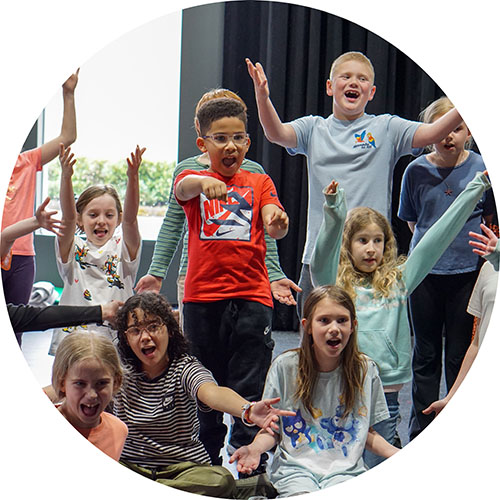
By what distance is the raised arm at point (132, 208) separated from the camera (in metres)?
1.90

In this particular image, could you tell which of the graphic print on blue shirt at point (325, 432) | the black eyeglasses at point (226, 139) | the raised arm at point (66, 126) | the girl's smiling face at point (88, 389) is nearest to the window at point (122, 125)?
the raised arm at point (66, 126)

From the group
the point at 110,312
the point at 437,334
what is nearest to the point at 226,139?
the point at 110,312

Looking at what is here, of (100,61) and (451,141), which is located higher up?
(100,61)

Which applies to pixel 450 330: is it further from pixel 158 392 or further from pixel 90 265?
pixel 90 265

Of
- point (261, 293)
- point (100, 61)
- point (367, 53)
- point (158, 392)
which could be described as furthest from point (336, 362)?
point (100, 61)

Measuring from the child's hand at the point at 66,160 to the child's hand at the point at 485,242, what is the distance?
3.16 ft

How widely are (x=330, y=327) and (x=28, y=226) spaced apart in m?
0.75

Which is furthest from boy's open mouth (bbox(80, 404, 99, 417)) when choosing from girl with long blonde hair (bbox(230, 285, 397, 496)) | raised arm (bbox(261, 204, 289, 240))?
raised arm (bbox(261, 204, 289, 240))

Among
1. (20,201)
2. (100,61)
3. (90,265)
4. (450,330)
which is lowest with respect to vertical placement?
(450,330)

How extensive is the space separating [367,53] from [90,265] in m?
0.83

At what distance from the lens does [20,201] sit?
1.94 metres

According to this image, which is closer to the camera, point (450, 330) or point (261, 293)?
point (261, 293)

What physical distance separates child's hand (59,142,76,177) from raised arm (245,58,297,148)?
1.49 feet

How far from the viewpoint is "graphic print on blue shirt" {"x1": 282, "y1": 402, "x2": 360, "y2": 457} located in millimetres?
1876
